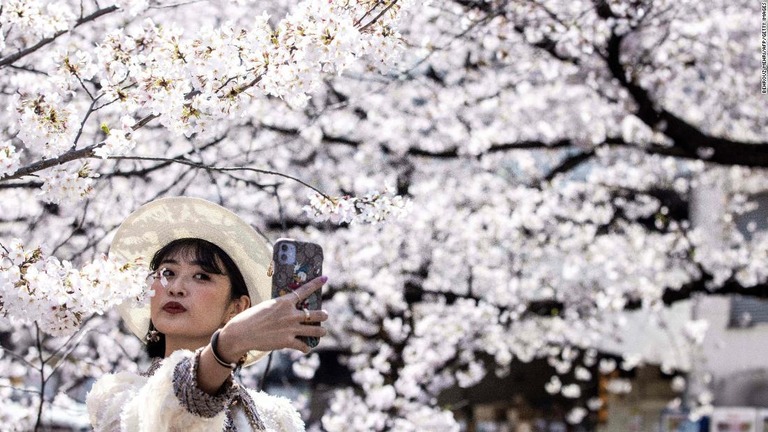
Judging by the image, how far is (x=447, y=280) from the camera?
10.6 m

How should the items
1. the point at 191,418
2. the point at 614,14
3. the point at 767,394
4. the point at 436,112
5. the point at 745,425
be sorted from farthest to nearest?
the point at 767,394
the point at 745,425
the point at 436,112
the point at 614,14
the point at 191,418

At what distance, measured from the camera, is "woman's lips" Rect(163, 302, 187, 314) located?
264 cm

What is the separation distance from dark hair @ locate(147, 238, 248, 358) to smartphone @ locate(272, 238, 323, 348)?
1.76ft

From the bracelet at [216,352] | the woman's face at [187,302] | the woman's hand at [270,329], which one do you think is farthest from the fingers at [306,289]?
the woman's face at [187,302]

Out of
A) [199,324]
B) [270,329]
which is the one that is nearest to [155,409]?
[270,329]

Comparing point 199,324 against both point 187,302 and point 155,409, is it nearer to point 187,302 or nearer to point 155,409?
point 187,302

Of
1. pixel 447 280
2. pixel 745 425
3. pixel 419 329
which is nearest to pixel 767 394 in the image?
pixel 745 425

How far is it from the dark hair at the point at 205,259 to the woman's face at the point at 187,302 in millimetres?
19

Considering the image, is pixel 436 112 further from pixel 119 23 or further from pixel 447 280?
pixel 119 23

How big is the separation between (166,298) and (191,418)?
1.78 feet

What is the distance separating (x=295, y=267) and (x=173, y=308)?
1.71 feet

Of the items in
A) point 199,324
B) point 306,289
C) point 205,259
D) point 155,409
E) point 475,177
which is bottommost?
point 155,409

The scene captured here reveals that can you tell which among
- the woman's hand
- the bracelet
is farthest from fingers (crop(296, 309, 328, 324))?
the bracelet

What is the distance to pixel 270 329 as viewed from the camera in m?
2.07
